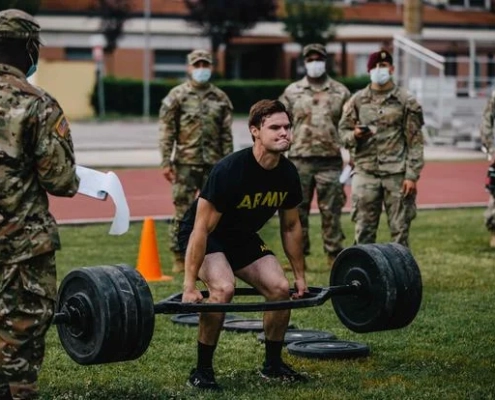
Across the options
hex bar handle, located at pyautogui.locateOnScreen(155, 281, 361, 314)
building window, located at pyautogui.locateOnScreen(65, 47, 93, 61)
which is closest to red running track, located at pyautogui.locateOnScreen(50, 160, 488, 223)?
hex bar handle, located at pyautogui.locateOnScreen(155, 281, 361, 314)

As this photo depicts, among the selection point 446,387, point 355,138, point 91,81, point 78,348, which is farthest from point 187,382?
point 91,81

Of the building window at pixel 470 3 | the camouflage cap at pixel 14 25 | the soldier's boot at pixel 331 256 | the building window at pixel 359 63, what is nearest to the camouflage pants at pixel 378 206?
the soldier's boot at pixel 331 256

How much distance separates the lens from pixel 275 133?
318 inches

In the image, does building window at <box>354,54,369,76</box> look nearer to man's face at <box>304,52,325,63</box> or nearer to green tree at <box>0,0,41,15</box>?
green tree at <box>0,0,41,15</box>

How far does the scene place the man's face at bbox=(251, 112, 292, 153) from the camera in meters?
8.06

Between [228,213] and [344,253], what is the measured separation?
3.27ft

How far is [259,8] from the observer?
59.4 m

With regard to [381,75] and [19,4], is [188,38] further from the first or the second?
[381,75]

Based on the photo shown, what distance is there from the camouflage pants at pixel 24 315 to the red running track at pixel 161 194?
1144cm

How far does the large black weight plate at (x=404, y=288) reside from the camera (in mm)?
8461

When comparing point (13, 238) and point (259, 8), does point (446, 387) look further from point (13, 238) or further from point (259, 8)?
point (259, 8)

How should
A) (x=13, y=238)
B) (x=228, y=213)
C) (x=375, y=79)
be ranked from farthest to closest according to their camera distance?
(x=375, y=79), (x=228, y=213), (x=13, y=238)

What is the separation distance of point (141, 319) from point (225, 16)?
51.7m

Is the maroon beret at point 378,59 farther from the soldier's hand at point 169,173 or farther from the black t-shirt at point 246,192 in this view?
the black t-shirt at point 246,192
